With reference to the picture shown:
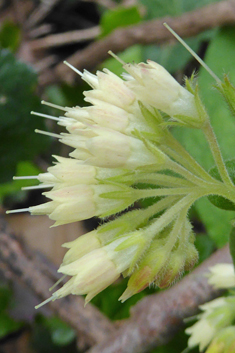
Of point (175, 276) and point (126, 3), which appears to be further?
point (126, 3)

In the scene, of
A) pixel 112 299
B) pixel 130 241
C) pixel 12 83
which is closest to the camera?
pixel 130 241

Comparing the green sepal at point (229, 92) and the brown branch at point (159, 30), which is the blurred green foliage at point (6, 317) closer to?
the brown branch at point (159, 30)

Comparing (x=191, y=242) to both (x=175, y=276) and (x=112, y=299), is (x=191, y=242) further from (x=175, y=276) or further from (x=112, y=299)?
(x=112, y=299)

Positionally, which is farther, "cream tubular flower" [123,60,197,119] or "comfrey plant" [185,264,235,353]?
"comfrey plant" [185,264,235,353]

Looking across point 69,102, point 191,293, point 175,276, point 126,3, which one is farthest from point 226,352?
point 126,3

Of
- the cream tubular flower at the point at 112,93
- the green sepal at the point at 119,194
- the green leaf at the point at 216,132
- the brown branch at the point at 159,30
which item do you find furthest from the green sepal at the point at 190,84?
the brown branch at the point at 159,30

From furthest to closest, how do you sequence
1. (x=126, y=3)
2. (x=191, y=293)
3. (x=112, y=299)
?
(x=126, y=3), (x=112, y=299), (x=191, y=293)

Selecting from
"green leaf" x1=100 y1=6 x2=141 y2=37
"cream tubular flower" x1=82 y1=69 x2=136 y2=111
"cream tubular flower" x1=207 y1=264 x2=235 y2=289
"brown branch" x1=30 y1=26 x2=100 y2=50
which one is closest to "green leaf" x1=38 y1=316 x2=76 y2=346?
"cream tubular flower" x1=207 y1=264 x2=235 y2=289

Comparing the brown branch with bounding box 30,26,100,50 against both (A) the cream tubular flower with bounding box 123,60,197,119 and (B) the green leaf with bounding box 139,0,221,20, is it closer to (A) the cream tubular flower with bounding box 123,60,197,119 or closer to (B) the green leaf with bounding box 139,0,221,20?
(B) the green leaf with bounding box 139,0,221,20
